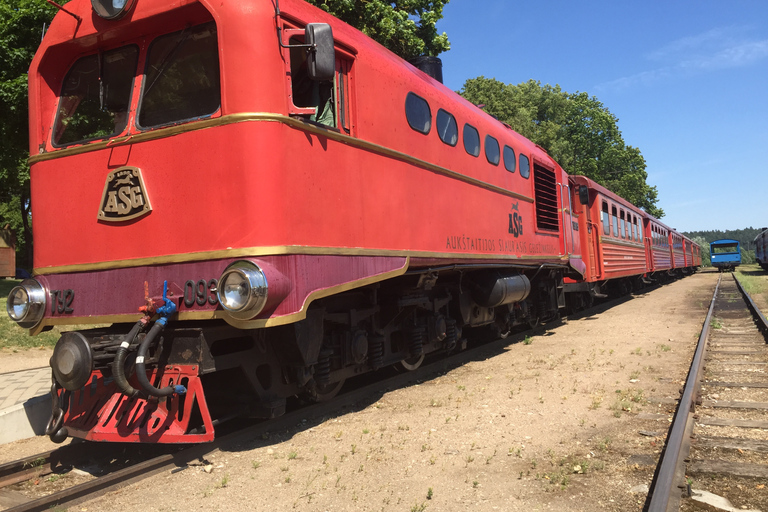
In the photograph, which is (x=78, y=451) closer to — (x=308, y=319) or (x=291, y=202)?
(x=308, y=319)

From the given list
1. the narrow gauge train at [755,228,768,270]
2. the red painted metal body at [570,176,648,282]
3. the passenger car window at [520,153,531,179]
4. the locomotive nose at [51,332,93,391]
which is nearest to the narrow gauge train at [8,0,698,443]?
the locomotive nose at [51,332,93,391]

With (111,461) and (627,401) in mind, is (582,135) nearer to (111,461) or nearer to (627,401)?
(627,401)

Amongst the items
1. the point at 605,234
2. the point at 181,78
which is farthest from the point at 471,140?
the point at 605,234

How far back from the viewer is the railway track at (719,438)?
322 cm

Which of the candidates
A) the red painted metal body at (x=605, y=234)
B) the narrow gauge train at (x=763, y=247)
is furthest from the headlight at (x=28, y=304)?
the narrow gauge train at (x=763, y=247)

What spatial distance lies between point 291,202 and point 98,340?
5.64 feet

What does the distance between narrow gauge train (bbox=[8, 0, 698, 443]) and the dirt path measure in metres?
0.42

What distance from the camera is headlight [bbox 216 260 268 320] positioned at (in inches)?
145

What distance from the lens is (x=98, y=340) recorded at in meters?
4.07

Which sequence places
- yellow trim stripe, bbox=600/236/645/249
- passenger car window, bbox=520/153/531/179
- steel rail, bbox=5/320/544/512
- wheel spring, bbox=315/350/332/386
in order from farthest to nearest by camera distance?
yellow trim stripe, bbox=600/236/645/249 → passenger car window, bbox=520/153/531/179 → wheel spring, bbox=315/350/332/386 → steel rail, bbox=5/320/544/512

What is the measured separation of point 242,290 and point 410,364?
3.58 m

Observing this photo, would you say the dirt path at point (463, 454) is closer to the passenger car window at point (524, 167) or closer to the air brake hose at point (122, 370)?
the air brake hose at point (122, 370)

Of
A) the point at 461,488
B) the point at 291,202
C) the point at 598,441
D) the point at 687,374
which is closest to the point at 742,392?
the point at 687,374

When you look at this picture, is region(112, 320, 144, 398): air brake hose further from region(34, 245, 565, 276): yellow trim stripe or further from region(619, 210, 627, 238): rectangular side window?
region(619, 210, 627, 238): rectangular side window
